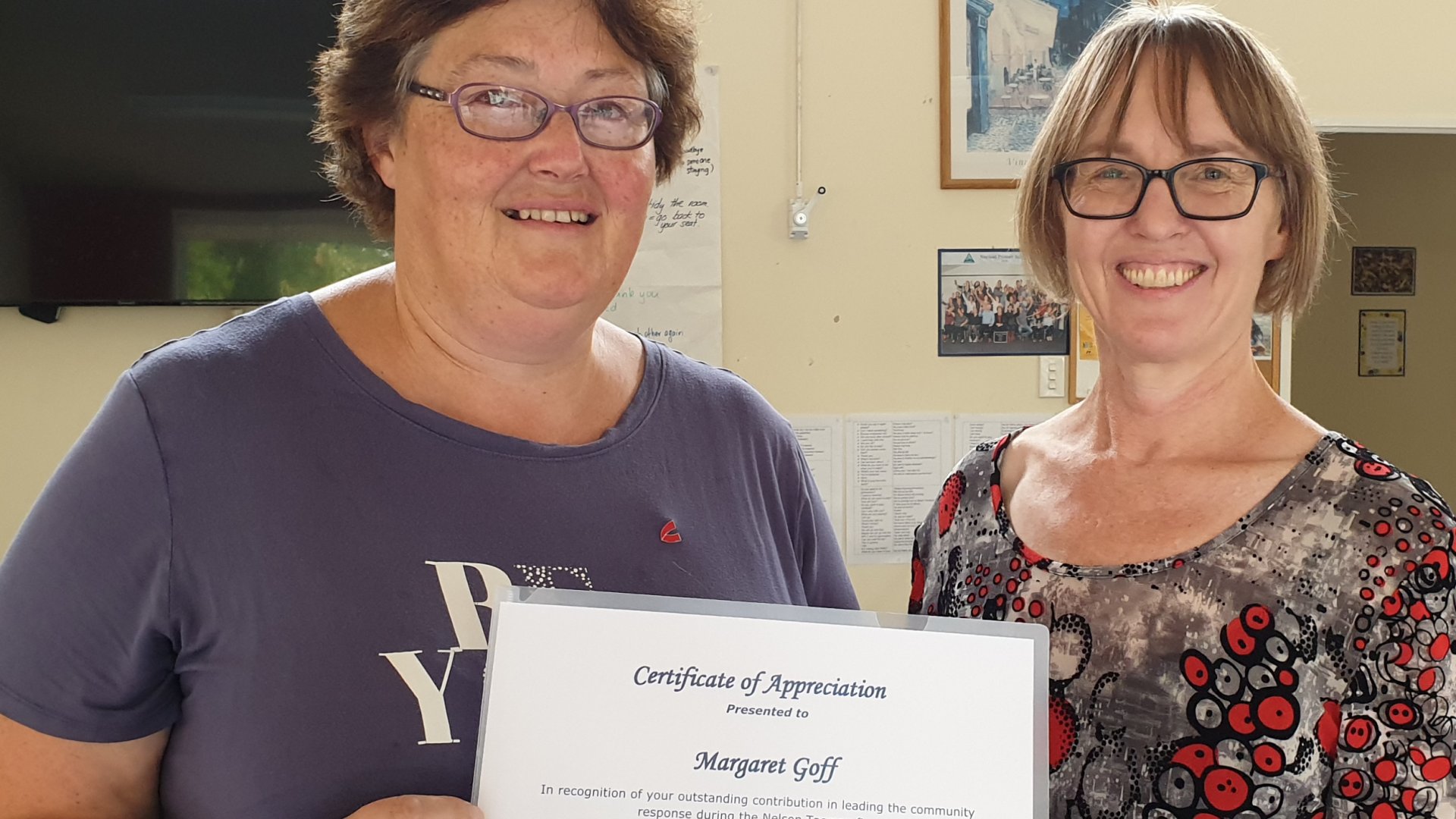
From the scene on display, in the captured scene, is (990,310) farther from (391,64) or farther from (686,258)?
(391,64)

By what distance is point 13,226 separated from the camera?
8.24 feet

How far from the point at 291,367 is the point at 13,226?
6.52 ft

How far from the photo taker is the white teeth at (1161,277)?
1.18m

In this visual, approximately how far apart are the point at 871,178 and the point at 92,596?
2.34 meters

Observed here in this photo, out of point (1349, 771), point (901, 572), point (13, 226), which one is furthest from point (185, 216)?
point (1349, 771)

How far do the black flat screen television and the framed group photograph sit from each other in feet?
5.26

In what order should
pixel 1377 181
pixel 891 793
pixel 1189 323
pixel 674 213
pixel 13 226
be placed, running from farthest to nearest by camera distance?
pixel 1377 181 < pixel 674 213 < pixel 13 226 < pixel 1189 323 < pixel 891 793

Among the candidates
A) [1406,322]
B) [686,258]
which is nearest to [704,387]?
[686,258]

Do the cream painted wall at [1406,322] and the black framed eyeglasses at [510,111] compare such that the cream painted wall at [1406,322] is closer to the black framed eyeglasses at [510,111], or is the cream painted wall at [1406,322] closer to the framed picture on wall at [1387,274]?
the framed picture on wall at [1387,274]

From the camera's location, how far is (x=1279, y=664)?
104 cm

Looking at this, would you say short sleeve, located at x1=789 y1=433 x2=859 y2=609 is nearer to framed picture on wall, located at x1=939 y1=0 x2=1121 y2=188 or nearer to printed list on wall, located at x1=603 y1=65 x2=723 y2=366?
printed list on wall, located at x1=603 y1=65 x2=723 y2=366

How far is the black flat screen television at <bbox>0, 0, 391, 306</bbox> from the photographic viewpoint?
2490 mm

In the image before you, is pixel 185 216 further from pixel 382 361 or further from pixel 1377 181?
pixel 1377 181

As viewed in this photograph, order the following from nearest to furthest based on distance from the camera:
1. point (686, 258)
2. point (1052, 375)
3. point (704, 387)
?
1. point (704, 387)
2. point (686, 258)
3. point (1052, 375)
